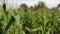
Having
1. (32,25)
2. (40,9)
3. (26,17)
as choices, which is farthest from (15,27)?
(40,9)

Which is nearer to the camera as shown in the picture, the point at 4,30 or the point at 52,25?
the point at 4,30

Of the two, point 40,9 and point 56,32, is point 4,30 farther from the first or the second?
point 40,9

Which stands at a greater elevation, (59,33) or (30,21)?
(30,21)

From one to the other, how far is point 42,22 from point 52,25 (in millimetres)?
555

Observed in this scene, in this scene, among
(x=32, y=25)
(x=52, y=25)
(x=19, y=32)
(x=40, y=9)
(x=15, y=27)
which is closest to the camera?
(x=19, y=32)

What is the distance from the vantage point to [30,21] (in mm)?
3547

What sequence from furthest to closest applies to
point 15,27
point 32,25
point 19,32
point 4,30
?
point 32,25 → point 15,27 → point 19,32 → point 4,30

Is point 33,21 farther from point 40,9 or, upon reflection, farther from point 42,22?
point 40,9

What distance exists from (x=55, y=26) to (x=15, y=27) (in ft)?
4.59

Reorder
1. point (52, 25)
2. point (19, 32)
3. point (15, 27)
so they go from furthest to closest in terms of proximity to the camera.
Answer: point (52, 25) < point (15, 27) < point (19, 32)

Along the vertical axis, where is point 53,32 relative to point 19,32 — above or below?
below

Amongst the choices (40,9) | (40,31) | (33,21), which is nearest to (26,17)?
(33,21)

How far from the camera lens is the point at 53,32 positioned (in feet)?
11.7

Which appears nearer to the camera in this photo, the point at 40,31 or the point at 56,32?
the point at 40,31
